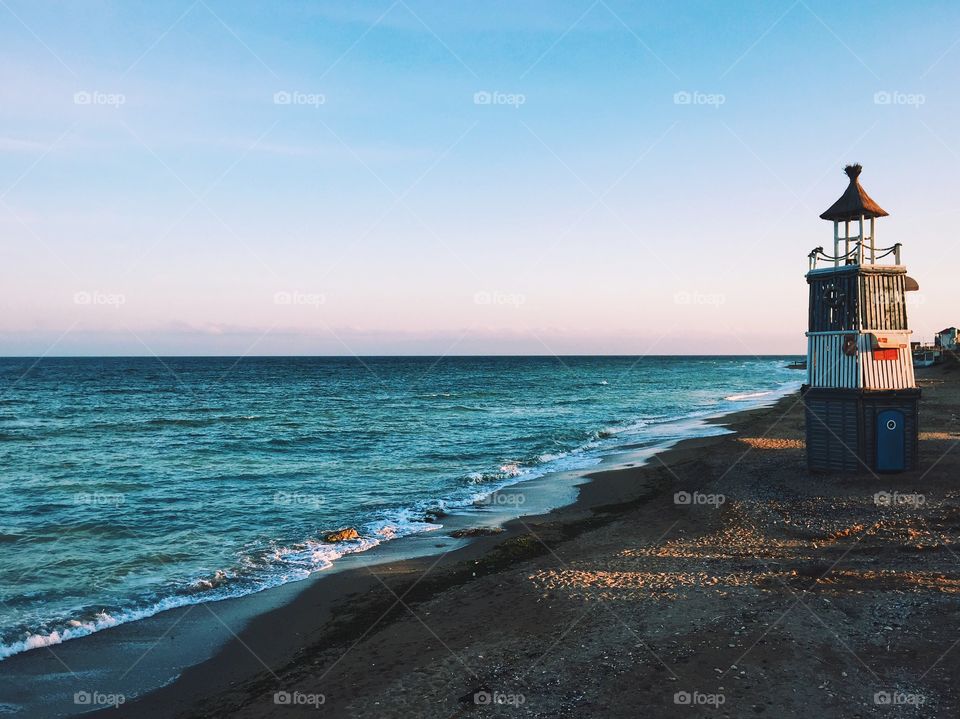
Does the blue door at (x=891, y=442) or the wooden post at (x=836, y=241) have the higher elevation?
the wooden post at (x=836, y=241)

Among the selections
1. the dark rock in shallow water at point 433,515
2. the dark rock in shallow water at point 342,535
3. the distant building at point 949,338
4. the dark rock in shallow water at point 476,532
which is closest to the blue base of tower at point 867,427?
the dark rock in shallow water at point 476,532

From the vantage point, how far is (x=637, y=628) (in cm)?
1090

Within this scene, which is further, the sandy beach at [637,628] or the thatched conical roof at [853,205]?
the thatched conical roof at [853,205]

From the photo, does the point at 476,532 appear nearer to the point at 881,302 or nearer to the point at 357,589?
the point at 357,589

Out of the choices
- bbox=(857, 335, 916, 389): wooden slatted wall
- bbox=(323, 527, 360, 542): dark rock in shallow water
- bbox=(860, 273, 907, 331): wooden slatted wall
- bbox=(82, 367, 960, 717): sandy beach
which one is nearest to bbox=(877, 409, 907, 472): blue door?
bbox=(857, 335, 916, 389): wooden slatted wall

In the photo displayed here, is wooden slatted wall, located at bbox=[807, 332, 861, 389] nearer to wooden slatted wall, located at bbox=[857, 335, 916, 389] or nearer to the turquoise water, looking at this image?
wooden slatted wall, located at bbox=[857, 335, 916, 389]

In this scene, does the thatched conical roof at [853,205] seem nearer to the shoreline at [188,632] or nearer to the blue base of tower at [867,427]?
the blue base of tower at [867,427]

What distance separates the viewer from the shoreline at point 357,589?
35.4 ft

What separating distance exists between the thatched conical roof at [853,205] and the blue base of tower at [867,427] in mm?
6095

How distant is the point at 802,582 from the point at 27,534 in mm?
22021

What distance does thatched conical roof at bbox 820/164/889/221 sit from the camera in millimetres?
21422

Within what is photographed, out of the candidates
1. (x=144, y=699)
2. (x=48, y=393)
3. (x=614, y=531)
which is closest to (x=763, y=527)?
(x=614, y=531)

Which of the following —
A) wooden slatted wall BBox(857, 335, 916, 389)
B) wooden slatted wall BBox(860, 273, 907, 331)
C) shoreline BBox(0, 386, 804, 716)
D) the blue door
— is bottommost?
shoreline BBox(0, 386, 804, 716)

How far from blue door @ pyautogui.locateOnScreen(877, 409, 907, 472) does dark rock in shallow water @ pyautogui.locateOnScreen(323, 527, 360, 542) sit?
58.9ft
